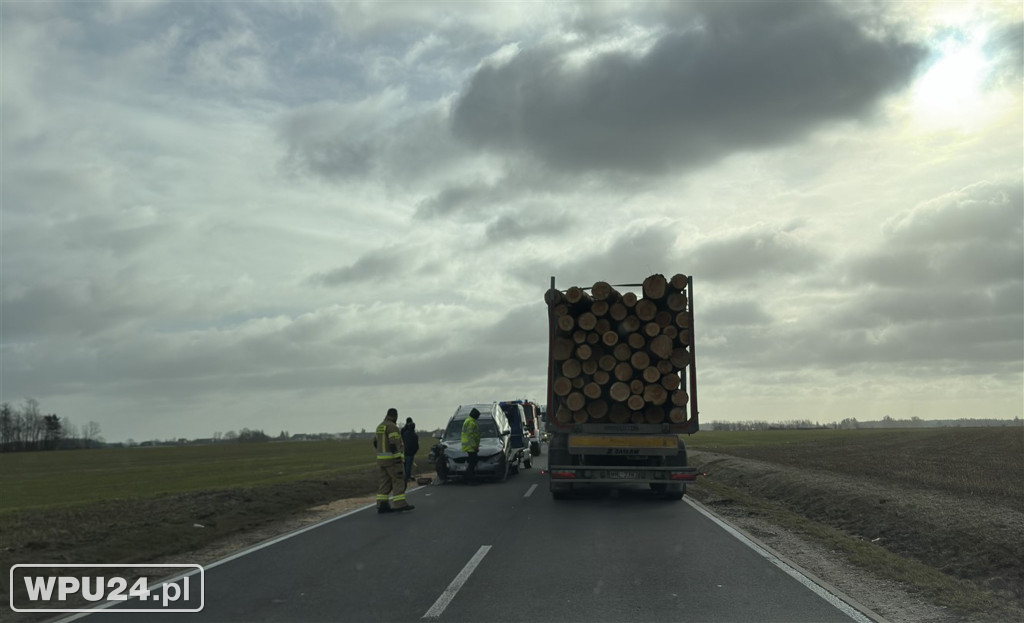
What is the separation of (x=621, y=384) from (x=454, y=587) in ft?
29.5

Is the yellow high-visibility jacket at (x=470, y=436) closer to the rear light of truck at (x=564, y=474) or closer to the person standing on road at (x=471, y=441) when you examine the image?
the person standing on road at (x=471, y=441)

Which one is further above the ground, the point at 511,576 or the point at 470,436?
the point at 470,436

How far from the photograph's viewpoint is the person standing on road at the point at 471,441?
21.6 metres

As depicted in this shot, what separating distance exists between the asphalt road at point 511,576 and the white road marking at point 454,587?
0.06 feet

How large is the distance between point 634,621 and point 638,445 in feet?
31.6

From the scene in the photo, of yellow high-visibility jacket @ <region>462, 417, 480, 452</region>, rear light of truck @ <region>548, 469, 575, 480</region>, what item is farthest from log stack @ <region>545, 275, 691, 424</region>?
yellow high-visibility jacket @ <region>462, 417, 480, 452</region>

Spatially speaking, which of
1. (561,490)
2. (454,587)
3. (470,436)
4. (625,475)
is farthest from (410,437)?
(454,587)

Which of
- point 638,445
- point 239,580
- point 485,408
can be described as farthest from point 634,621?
point 485,408

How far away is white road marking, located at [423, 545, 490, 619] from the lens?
282 inches

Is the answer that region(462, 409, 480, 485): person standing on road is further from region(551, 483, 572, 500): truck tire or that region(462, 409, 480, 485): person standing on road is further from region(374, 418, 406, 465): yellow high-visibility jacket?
region(374, 418, 406, 465): yellow high-visibility jacket

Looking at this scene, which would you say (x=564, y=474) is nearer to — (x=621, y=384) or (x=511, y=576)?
(x=621, y=384)

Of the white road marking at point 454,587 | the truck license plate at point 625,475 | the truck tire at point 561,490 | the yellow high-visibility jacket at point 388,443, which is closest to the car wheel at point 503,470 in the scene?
the truck tire at point 561,490

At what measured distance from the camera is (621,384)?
1659 centimetres

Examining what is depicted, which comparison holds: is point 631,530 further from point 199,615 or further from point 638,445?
point 199,615
